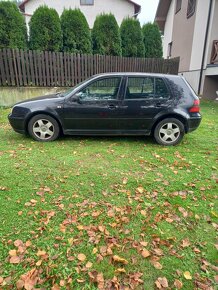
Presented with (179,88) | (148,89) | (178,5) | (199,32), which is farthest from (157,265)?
(178,5)

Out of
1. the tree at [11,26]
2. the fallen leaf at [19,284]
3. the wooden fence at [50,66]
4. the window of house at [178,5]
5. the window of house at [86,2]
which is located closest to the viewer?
the fallen leaf at [19,284]

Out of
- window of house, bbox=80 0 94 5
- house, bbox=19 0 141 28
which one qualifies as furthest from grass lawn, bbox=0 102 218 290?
window of house, bbox=80 0 94 5

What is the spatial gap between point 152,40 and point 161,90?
904 cm

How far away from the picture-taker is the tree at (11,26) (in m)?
10.2

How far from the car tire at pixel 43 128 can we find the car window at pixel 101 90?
94cm

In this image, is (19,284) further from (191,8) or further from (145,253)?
(191,8)

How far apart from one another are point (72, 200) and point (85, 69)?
8.14 metres

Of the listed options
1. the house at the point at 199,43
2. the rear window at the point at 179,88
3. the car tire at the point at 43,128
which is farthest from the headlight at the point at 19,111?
the house at the point at 199,43

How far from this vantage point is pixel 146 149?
541cm

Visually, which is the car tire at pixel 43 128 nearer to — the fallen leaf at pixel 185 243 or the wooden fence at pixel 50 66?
the fallen leaf at pixel 185 243

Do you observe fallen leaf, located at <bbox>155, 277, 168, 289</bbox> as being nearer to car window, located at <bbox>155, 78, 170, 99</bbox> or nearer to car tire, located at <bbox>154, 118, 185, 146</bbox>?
car tire, located at <bbox>154, 118, 185, 146</bbox>

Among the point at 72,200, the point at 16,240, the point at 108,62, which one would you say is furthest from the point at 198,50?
the point at 16,240

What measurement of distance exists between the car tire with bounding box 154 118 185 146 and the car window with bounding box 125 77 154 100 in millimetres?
734

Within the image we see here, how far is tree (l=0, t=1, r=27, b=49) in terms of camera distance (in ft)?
33.6
